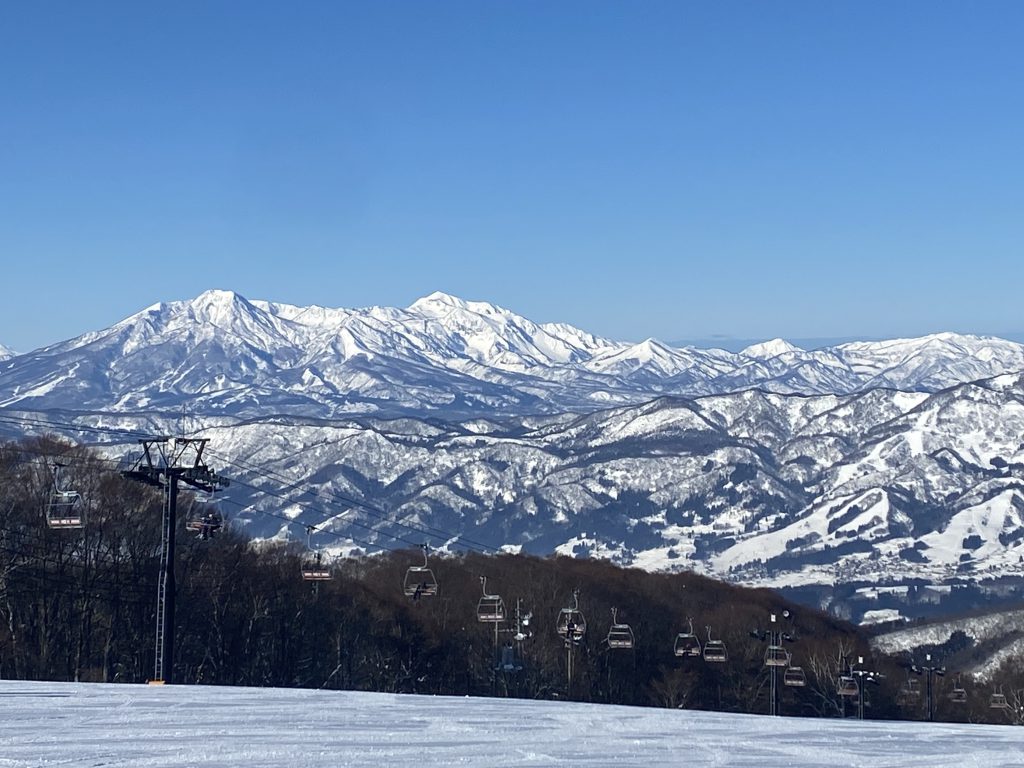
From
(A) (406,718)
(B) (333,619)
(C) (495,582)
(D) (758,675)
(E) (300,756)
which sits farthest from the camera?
(C) (495,582)

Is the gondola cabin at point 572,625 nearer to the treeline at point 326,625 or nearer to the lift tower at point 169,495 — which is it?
the treeline at point 326,625

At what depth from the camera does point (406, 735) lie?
2642 centimetres

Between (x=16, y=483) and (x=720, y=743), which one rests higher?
(x=16, y=483)

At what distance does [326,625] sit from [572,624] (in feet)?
58.2

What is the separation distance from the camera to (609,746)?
86.5 ft

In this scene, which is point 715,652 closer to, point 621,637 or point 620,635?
point 621,637

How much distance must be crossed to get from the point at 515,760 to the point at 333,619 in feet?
229

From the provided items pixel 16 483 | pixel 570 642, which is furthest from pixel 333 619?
pixel 16 483

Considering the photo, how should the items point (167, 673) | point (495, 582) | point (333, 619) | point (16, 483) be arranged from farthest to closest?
point (495, 582) → point (333, 619) → point (16, 483) → point (167, 673)

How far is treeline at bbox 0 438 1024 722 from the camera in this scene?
7200 cm

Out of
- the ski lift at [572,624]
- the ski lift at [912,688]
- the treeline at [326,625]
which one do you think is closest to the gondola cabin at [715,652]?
the ski lift at [572,624]

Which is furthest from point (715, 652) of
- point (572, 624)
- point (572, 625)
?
point (572, 625)

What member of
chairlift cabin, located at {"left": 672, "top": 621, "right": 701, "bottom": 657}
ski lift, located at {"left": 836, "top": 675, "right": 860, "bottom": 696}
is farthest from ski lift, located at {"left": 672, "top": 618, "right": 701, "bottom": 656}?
ski lift, located at {"left": 836, "top": 675, "right": 860, "bottom": 696}

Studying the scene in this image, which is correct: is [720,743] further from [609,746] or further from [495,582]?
[495,582]
